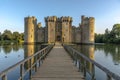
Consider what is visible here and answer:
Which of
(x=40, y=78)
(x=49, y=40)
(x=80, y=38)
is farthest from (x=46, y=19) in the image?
(x=40, y=78)

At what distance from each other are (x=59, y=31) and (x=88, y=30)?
30.9 feet

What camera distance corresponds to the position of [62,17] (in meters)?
61.6

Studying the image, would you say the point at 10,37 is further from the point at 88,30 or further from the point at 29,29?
the point at 88,30

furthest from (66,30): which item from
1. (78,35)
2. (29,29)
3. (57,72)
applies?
(57,72)

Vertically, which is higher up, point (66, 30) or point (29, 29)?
point (29, 29)

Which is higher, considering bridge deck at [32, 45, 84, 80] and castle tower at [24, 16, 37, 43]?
castle tower at [24, 16, 37, 43]

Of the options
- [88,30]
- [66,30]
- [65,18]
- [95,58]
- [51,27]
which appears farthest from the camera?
[65,18]

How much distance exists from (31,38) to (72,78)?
5451 centimetres

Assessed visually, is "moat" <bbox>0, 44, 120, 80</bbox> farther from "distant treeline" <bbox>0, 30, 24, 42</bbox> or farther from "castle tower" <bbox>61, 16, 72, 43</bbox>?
"distant treeline" <bbox>0, 30, 24, 42</bbox>

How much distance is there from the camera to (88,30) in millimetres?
59188

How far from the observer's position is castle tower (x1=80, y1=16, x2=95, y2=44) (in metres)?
58.8

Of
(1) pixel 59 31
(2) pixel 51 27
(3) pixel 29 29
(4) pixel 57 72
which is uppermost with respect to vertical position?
(2) pixel 51 27

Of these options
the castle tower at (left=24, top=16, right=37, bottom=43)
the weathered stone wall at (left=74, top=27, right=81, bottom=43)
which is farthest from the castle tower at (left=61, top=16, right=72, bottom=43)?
the castle tower at (left=24, top=16, right=37, bottom=43)

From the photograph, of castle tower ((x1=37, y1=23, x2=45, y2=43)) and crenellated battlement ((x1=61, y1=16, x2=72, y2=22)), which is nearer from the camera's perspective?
crenellated battlement ((x1=61, y1=16, x2=72, y2=22))
